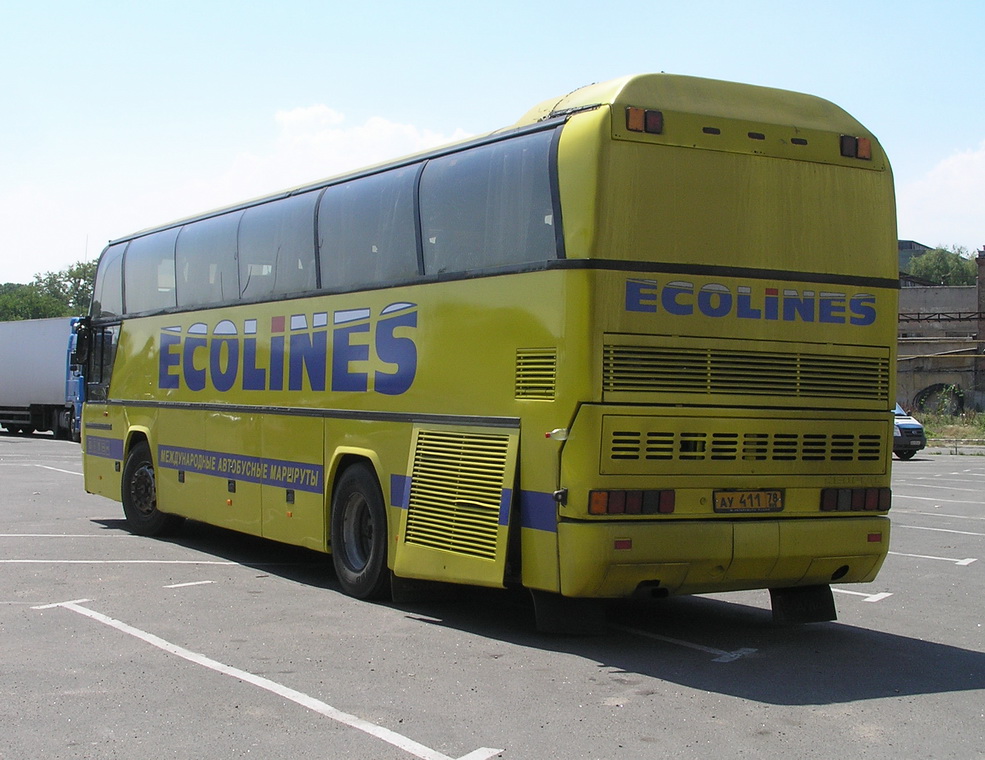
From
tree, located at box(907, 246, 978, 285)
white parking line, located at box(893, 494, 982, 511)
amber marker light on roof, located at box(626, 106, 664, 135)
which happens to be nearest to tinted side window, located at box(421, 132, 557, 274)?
amber marker light on roof, located at box(626, 106, 664, 135)

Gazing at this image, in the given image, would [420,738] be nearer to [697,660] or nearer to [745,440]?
[697,660]

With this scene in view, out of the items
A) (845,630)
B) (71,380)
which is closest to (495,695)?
(845,630)

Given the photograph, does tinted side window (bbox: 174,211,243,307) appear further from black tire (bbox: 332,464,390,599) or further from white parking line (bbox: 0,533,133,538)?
black tire (bbox: 332,464,390,599)

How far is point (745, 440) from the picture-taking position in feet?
27.5

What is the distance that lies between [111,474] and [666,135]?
1017 cm

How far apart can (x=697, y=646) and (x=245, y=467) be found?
574 centimetres

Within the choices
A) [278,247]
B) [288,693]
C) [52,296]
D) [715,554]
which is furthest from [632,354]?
[52,296]

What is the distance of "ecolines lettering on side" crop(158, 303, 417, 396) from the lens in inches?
391

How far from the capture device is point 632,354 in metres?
8.06

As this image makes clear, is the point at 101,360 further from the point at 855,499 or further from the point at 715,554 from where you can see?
the point at 855,499

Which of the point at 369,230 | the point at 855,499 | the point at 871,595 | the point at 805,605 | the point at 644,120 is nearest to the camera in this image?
the point at 644,120

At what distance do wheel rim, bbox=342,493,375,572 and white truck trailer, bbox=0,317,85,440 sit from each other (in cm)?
3106

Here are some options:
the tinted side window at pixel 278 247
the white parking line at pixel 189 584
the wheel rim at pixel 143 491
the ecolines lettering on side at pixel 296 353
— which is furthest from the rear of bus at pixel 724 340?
the wheel rim at pixel 143 491

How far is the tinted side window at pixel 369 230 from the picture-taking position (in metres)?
9.96
